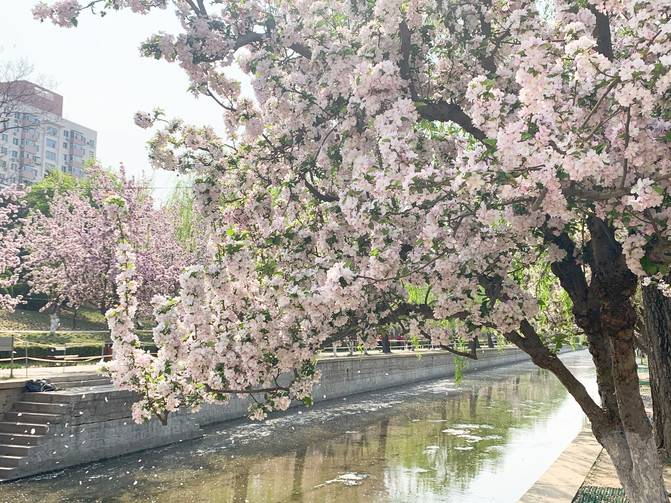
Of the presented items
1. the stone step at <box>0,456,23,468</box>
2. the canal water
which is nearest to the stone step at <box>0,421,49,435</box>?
the stone step at <box>0,456,23,468</box>

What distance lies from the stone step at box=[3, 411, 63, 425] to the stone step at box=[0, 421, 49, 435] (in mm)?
114

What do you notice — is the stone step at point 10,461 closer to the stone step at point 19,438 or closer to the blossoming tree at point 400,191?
the stone step at point 19,438

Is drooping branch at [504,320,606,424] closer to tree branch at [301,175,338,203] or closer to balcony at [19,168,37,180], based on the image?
tree branch at [301,175,338,203]

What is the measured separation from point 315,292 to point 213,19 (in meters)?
3.90

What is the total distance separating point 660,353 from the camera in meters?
10.2

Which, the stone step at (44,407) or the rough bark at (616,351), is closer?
the rough bark at (616,351)

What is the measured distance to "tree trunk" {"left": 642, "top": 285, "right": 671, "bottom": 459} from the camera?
9734 millimetres

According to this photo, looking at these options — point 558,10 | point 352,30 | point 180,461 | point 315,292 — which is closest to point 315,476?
point 180,461

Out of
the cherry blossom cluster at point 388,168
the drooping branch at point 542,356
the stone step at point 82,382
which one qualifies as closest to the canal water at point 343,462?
the stone step at point 82,382

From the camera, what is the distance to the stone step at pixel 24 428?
13430 mm

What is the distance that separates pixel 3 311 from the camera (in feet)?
116

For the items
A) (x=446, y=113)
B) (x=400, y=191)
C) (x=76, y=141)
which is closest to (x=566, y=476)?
(x=446, y=113)

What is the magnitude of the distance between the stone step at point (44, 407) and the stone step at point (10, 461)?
116 cm

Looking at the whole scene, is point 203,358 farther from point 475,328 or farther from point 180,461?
point 180,461
